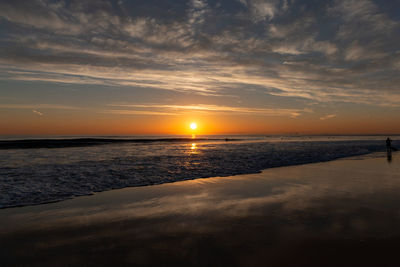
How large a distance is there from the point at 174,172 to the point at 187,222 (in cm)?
845

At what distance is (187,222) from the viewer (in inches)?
250

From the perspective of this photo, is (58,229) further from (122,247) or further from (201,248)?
(201,248)

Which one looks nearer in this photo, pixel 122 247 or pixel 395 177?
pixel 122 247

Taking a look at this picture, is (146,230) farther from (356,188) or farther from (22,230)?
(356,188)

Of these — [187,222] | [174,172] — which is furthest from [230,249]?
[174,172]

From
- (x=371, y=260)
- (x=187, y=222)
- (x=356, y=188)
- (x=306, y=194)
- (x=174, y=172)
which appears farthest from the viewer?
(x=174, y=172)

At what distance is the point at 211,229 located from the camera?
230 inches

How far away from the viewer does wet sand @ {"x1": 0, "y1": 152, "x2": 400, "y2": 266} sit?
4.51 metres

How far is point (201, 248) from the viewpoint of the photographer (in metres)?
4.87

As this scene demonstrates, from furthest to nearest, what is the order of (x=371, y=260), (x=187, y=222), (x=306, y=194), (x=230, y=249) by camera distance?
(x=306, y=194) → (x=187, y=222) → (x=230, y=249) → (x=371, y=260)

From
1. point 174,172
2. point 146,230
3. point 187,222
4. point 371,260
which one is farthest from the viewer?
point 174,172

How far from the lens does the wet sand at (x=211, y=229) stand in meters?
4.51

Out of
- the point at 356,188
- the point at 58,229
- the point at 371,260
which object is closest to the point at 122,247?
the point at 58,229

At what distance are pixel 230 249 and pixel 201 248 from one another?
595 millimetres
